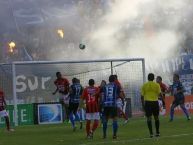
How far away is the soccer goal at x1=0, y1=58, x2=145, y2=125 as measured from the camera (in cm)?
3438

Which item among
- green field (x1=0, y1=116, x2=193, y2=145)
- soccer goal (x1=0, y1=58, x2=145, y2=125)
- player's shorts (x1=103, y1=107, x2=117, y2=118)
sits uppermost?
soccer goal (x1=0, y1=58, x2=145, y2=125)

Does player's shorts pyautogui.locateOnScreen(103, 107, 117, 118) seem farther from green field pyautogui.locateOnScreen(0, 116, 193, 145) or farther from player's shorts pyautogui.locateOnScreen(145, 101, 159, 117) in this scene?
player's shorts pyautogui.locateOnScreen(145, 101, 159, 117)

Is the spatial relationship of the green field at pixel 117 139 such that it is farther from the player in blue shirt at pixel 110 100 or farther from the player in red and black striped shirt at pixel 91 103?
the player in blue shirt at pixel 110 100

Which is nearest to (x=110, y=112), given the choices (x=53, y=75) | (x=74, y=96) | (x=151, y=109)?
(x=151, y=109)

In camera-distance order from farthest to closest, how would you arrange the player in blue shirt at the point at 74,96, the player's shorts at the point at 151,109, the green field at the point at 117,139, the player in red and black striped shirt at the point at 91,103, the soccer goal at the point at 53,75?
the soccer goal at the point at 53,75
the player in blue shirt at the point at 74,96
the player in red and black striped shirt at the point at 91,103
the player's shorts at the point at 151,109
the green field at the point at 117,139

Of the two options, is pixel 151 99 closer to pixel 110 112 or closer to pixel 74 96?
pixel 110 112

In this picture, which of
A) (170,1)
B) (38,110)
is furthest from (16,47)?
(38,110)

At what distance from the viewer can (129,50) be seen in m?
51.7

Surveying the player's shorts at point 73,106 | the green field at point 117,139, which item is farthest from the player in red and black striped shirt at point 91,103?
the player's shorts at point 73,106

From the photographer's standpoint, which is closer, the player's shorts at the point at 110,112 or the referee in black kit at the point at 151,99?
the referee in black kit at the point at 151,99

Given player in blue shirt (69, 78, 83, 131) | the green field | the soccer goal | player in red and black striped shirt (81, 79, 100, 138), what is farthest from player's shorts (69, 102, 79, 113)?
the soccer goal

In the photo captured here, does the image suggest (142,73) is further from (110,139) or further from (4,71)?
(110,139)

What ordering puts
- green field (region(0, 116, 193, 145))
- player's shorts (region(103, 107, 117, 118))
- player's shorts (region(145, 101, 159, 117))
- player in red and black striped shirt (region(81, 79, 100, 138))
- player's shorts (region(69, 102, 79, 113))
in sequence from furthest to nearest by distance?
player's shorts (region(69, 102, 79, 113))
player in red and black striped shirt (region(81, 79, 100, 138))
player's shorts (region(103, 107, 117, 118))
player's shorts (region(145, 101, 159, 117))
green field (region(0, 116, 193, 145))

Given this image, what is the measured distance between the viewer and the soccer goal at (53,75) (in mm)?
34375
